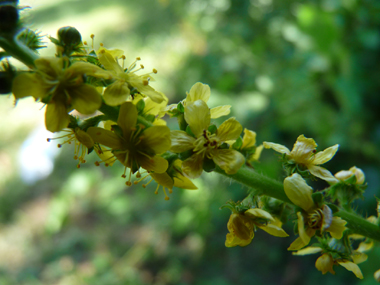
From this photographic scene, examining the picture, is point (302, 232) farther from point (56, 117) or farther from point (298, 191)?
point (56, 117)

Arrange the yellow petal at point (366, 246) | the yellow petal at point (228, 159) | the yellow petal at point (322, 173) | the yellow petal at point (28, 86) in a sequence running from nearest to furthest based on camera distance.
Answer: the yellow petal at point (28, 86) < the yellow petal at point (228, 159) < the yellow petal at point (322, 173) < the yellow petal at point (366, 246)

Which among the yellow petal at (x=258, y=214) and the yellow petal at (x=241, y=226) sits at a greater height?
the yellow petal at (x=258, y=214)

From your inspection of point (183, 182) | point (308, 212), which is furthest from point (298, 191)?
point (183, 182)

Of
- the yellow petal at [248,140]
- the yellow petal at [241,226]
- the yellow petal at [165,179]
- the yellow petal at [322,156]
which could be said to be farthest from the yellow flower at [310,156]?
the yellow petal at [165,179]

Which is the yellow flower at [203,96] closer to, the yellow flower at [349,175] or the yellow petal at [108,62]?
the yellow petal at [108,62]

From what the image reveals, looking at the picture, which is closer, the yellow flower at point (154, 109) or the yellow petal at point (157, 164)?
the yellow petal at point (157, 164)

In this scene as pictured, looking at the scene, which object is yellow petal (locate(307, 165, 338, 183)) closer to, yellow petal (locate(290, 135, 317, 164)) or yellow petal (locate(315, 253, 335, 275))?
yellow petal (locate(290, 135, 317, 164))

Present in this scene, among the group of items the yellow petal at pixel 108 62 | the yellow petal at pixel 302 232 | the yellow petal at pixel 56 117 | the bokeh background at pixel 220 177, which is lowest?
the bokeh background at pixel 220 177
